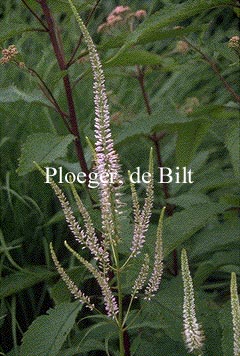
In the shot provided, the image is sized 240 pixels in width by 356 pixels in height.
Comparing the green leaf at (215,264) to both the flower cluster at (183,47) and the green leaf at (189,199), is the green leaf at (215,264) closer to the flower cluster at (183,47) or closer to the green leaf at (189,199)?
the green leaf at (189,199)

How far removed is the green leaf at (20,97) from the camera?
192cm

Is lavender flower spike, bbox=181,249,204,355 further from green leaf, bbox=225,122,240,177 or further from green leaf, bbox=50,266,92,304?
green leaf, bbox=50,266,92,304

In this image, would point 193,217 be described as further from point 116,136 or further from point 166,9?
point 166,9

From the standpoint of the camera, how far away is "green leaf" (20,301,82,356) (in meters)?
1.61

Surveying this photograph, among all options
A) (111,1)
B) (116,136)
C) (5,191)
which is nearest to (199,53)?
(116,136)

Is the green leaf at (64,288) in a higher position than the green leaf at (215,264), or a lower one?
higher

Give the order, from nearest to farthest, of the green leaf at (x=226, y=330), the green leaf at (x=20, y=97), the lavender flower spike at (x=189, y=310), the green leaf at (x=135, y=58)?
the lavender flower spike at (x=189, y=310), the green leaf at (x=226, y=330), the green leaf at (x=135, y=58), the green leaf at (x=20, y=97)

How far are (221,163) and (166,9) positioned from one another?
1833 millimetres

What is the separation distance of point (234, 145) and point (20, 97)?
22.3 inches

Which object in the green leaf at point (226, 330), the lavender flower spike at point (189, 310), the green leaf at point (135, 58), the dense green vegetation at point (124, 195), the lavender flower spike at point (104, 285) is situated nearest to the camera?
the lavender flower spike at point (189, 310)

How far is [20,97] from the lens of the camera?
1939 millimetres

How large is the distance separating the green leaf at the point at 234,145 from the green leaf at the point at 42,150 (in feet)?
1.30

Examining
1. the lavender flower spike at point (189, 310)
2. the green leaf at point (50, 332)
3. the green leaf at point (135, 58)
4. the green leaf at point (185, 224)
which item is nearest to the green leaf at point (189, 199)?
the green leaf at point (185, 224)

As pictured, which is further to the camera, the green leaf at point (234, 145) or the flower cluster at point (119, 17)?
the flower cluster at point (119, 17)
